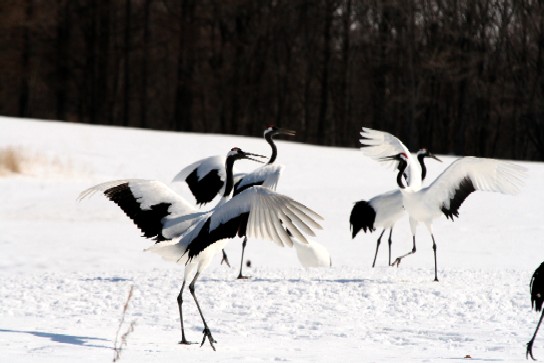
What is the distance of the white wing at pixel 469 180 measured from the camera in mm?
11344

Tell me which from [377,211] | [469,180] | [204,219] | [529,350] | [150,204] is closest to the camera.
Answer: [529,350]

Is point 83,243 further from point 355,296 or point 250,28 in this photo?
point 250,28

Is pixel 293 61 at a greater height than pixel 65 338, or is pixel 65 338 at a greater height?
pixel 293 61

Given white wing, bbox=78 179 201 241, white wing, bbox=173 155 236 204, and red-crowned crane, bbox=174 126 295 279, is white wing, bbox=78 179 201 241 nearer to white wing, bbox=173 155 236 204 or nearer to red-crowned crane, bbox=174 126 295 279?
red-crowned crane, bbox=174 126 295 279

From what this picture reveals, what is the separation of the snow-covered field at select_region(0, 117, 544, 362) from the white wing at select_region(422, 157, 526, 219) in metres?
0.97

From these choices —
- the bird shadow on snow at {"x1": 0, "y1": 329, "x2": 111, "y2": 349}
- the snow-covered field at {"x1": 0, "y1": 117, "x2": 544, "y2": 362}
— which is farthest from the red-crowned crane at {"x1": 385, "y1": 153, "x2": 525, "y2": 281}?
the bird shadow on snow at {"x1": 0, "y1": 329, "x2": 111, "y2": 349}

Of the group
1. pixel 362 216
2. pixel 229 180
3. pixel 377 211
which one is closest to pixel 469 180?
pixel 377 211

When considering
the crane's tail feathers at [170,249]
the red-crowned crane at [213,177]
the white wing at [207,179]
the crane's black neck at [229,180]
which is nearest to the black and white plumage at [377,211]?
the red-crowned crane at [213,177]

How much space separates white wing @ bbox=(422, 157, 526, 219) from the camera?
11.3m

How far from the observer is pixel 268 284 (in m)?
10.7

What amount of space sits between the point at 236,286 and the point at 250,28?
1297 inches

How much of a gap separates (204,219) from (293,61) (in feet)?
122

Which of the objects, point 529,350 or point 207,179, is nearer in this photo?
point 529,350

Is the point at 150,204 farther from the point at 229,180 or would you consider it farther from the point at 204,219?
the point at 204,219
